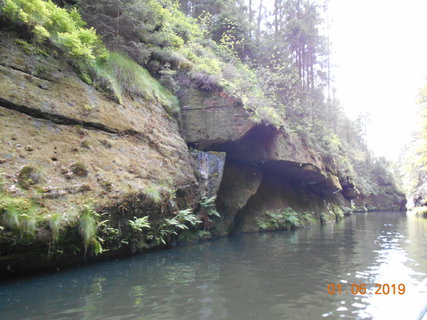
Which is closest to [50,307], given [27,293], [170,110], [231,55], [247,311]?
[27,293]

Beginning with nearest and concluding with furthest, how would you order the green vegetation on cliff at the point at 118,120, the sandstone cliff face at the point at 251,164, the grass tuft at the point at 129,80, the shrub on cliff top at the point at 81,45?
the green vegetation on cliff at the point at 118,120
the shrub on cliff top at the point at 81,45
the grass tuft at the point at 129,80
the sandstone cliff face at the point at 251,164

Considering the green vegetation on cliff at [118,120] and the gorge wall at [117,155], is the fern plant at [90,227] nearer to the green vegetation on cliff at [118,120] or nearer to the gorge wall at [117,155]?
the green vegetation on cliff at [118,120]

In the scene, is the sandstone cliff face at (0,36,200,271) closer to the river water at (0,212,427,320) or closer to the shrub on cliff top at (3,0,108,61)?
the shrub on cliff top at (3,0,108,61)

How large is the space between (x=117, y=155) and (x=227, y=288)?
517cm

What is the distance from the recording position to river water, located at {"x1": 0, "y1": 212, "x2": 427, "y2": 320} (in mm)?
3934

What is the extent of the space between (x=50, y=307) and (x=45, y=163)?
11.5 feet

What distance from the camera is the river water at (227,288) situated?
12.9 feet

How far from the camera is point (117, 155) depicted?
328 inches

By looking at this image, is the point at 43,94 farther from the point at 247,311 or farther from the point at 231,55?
the point at 231,55

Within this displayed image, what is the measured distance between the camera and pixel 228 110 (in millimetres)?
12328
